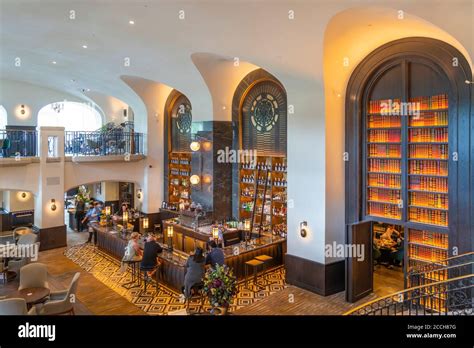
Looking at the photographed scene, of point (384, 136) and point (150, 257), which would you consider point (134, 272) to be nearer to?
point (150, 257)

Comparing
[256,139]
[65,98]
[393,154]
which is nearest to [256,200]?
[256,139]

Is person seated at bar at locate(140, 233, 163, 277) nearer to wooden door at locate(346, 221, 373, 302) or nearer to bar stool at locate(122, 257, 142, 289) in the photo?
bar stool at locate(122, 257, 142, 289)

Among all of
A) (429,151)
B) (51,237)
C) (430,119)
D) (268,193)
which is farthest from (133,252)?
(430,119)

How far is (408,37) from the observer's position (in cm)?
752

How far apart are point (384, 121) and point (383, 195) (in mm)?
1647

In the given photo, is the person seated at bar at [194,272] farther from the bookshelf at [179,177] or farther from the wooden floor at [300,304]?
the bookshelf at [179,177]

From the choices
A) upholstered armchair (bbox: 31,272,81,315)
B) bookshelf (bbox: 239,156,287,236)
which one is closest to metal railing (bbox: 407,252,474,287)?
bookshelf (bbox: 239,156,287,236)

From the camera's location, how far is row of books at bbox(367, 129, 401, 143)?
26.2ft

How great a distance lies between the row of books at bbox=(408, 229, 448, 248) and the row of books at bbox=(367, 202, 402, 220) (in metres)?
0.46

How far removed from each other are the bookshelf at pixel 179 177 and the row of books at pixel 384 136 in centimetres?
810

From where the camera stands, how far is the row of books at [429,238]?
737 centimetres

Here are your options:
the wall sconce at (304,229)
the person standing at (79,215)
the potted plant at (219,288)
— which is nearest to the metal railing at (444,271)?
the wall sconce at (304,229)
